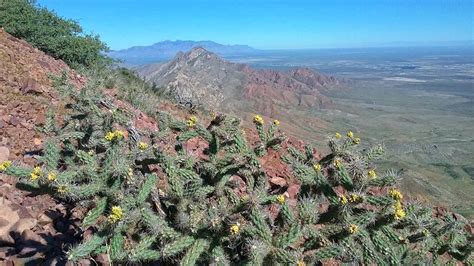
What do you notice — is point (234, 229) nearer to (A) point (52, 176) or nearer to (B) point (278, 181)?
(A) point (52, 176)

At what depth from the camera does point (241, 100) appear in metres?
117

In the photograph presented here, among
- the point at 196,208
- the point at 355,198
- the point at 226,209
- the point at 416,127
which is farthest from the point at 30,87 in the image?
the point at 416,127

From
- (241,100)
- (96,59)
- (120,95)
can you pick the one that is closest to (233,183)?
(120,95)

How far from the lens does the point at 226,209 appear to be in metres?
4.20

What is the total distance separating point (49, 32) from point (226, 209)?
1085 cm

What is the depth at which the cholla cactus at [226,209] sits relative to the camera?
3846mm

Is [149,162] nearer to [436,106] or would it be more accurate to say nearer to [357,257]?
[357,257]

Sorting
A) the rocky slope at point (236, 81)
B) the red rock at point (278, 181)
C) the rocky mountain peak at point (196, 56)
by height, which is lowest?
the rocky slope at point (236, 81)

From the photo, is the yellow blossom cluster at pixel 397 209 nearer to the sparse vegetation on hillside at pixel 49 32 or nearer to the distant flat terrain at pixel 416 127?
the sparse vegetation on hillside at pixel 49 32

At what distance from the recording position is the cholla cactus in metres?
3.85

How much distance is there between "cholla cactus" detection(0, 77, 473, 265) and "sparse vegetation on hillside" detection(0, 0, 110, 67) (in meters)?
8.58

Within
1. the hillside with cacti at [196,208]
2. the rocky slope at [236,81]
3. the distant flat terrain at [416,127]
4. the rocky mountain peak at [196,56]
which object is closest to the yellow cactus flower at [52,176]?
the hillside with cacti at [196,208]

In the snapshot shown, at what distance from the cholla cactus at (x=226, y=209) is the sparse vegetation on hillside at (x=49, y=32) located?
858 centimetres

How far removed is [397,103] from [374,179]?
17367cm
